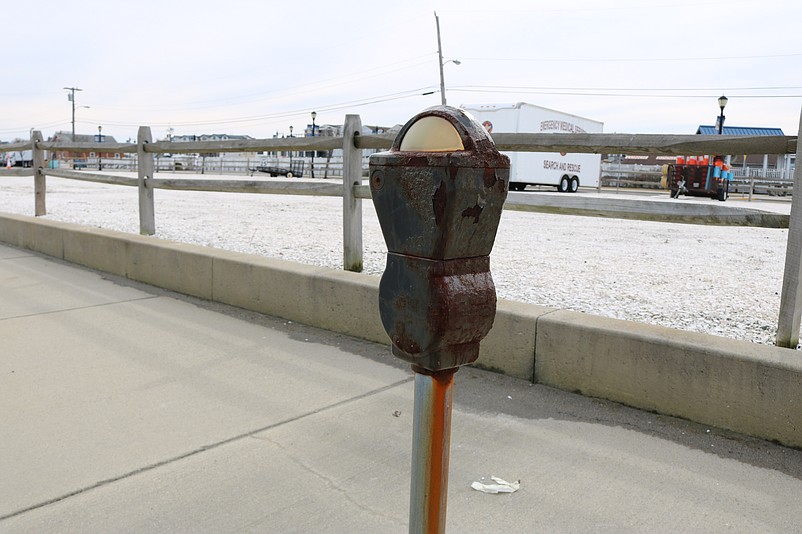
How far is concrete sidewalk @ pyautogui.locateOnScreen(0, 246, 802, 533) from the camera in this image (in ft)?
7.55

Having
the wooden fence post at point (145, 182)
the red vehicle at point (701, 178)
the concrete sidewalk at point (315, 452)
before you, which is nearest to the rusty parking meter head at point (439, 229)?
the concrete sidewalk at point (315, 452)

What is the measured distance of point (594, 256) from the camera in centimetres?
649

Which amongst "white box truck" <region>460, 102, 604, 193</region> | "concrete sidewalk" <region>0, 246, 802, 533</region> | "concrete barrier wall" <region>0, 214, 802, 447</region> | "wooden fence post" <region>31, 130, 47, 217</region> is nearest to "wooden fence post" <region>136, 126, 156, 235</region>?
"concrete barrier wall" <region>0, 214, 802, 447</region>

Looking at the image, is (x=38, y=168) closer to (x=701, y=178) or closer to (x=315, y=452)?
(x=315, y=452)

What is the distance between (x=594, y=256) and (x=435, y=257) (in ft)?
18.0

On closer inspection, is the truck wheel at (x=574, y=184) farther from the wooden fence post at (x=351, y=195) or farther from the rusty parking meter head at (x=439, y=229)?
the rusty parking meter head at (x=439, y=229)

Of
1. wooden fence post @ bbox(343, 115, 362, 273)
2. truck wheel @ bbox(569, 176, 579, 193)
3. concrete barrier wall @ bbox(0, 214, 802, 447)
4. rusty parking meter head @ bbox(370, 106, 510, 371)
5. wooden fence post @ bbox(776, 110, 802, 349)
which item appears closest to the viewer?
rusty parking meter head @ bbox(370, 106, 510, 371)

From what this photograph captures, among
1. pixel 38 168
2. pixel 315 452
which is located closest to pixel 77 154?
pixel 38 168

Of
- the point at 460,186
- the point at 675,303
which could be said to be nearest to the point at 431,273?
the point at 460,186

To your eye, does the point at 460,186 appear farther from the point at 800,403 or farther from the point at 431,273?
the point at 800,403

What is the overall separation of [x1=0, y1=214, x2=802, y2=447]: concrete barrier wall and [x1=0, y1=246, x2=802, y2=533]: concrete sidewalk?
0.28ft

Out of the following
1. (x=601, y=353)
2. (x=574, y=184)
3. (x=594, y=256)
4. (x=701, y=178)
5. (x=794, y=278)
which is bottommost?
(x=601, y=353)

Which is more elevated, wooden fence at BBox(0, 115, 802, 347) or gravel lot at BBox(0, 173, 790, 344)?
wooden fence at BBox(0, 115, 802, 347)

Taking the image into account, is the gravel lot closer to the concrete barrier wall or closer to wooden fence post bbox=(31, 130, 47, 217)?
wooden fence post bbox=(31, 130, 47, 217)
